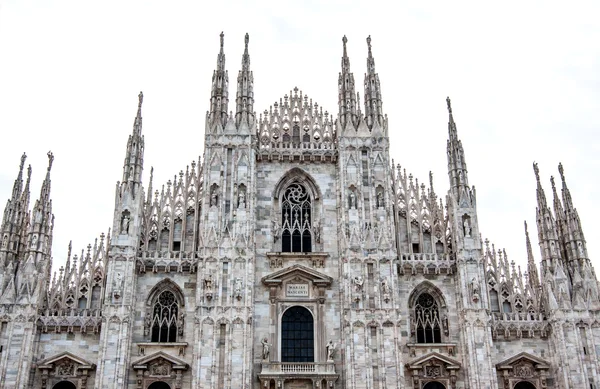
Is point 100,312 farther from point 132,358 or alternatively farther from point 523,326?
point 523,326

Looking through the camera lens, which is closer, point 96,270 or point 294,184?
point 96,270

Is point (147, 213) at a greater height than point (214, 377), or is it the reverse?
point (147, 213)

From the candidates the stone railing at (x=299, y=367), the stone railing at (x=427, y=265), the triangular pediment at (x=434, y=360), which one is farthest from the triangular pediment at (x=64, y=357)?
the stone railing at (x=427, y=265)

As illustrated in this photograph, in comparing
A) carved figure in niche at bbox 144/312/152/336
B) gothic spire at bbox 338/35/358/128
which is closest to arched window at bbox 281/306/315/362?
carved figure in niche at bbox 144/312/152/336

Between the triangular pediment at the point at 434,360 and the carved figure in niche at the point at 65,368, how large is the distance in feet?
42.3

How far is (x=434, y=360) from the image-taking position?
27.4 metres

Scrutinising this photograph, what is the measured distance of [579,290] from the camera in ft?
92.8

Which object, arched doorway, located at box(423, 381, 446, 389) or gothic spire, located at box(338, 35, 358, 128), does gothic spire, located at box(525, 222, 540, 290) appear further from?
gothic spire, located at box(338, 35, 358, 128)

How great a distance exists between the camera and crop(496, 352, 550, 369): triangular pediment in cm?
2745

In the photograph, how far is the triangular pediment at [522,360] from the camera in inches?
1081

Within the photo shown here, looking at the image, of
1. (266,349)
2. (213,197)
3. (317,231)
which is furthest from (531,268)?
(213,197)

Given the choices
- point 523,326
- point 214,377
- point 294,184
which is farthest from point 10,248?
point 523,326

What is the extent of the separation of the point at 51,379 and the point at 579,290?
21.0 m

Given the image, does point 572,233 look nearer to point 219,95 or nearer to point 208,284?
point 208,284
